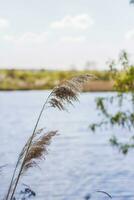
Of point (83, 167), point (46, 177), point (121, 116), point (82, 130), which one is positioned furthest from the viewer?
point (82, 130)

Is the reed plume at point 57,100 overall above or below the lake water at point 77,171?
above

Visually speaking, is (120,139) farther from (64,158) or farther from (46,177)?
(46,177)

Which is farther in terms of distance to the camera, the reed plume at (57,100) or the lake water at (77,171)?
the lake water at (77,171)

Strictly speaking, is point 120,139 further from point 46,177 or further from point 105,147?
point 46,177

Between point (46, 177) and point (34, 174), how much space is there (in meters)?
0.99

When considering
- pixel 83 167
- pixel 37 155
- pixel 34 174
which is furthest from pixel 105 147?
pixel 37 155

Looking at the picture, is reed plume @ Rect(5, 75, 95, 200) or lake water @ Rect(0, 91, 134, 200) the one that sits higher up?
reed plume @ Rect(5, 75, 95, 200)

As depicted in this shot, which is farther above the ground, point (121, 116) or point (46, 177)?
point (121, 116)

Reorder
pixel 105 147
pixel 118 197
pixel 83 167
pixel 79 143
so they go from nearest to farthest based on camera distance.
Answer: pixel 118 197
pixel 83 167
pixel 105 147
pixel 79 143

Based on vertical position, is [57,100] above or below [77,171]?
above

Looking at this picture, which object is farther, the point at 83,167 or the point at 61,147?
the point at 61,147

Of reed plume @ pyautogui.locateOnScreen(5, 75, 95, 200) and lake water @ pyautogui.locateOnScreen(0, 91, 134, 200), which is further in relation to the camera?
lake water @ pyautogui.locateOnScreen(0, 91, 134, 200)

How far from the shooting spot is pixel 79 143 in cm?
5575

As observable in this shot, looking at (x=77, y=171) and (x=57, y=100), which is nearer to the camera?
(x=57, y=100)
